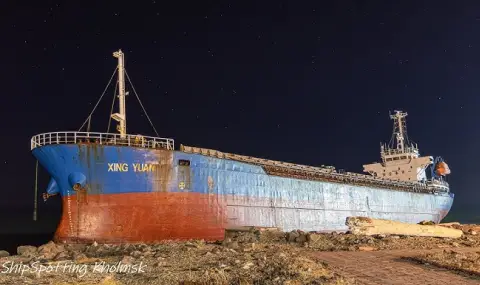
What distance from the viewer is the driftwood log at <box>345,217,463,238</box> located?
16.2 metres

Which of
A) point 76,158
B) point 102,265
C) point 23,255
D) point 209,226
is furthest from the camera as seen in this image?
point 209,226

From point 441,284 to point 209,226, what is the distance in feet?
41.2

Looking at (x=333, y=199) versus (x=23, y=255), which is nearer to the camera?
(x=23, y=255)

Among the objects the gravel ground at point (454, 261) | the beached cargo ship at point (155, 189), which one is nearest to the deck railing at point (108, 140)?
the beached cargo ship at point (155, 189)

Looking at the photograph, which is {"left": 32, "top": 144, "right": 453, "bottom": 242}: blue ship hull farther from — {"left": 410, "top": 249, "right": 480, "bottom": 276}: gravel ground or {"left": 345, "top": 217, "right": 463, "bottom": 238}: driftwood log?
{"left": 410, "top": 249, "right": 480, "bottom": 276}: gravel ground

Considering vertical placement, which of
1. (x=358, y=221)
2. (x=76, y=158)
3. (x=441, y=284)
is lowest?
(x=441, y=284)

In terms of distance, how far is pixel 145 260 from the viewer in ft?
36.2

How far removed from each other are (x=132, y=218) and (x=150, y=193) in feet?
4.34

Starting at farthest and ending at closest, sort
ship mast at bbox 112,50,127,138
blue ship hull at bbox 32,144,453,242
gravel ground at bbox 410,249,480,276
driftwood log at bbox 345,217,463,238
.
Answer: ship mast at bbox 112,50,127,138 < blue ship hull at bbox 32,144,453,242 < driftwood log at bbox 345,217,463,238 < gravel ground at bbox 410,249,480,276

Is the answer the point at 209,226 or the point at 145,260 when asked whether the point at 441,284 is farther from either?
the point at 209,226

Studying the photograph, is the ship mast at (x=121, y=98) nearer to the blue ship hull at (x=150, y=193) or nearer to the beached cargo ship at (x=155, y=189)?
the beached cargo ship at (x=155, y=189)

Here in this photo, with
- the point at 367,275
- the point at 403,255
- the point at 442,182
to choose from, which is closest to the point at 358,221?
the point at 403,255

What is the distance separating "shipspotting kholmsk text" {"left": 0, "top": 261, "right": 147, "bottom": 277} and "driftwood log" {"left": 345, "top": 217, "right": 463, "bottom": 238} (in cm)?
908

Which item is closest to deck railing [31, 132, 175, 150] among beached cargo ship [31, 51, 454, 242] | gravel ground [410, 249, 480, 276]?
beached cargo ship [31, 51, 454, 242]
